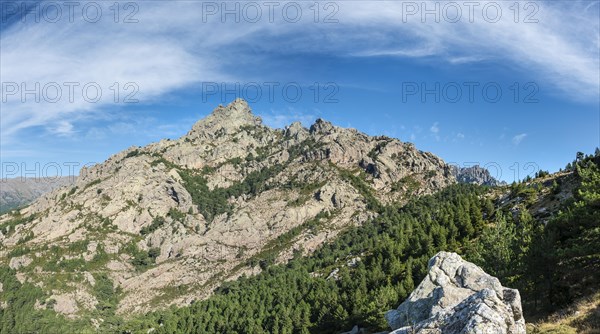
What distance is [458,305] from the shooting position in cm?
2139

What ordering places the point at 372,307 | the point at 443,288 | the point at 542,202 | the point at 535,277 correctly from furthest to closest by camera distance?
the point at 542,202, the point at 372,307, the point at 535,277, the point at 443,288

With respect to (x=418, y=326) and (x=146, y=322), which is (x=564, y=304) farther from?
(x=146, y=322)

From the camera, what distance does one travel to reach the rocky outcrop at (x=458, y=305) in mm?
19312

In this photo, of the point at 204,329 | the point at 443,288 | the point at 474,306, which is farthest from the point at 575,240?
the point at 204,329

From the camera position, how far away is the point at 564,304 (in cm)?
3834

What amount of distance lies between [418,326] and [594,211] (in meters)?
41.6

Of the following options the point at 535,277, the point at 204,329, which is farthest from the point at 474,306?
the point at 204,329

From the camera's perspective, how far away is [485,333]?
18328 millimetres

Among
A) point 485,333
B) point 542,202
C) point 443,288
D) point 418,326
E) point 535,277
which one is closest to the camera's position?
point 485,333

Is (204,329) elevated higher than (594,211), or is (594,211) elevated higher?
(594,211)

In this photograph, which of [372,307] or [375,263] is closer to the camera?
[372,307]

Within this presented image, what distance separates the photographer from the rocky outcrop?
19312mm

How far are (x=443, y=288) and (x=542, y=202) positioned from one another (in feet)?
343

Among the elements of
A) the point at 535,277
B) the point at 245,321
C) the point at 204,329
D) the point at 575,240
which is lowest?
the point at 204,329
